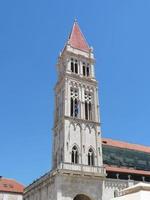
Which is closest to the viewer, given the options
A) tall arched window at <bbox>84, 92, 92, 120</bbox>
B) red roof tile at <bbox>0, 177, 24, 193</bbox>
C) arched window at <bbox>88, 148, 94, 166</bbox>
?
arched window at <bbox>88, 148, 94, 166</bbox>

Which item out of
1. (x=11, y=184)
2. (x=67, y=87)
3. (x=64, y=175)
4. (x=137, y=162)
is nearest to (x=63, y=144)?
(x=64, y=175)

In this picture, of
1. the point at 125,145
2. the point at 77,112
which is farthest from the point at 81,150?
the point at 125,145

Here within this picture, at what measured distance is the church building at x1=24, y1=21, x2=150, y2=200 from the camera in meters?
37.5

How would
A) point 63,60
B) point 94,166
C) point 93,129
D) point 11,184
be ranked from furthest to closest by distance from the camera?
point 11,184 → point 63,60 → point 93,129 → point 94,166

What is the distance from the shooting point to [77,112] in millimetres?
43625

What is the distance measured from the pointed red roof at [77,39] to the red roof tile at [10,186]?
28387mm

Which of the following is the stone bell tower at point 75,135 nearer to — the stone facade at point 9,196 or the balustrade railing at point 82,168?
the balustrade railing at point 82,168

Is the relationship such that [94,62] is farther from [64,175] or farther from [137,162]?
[64,175]

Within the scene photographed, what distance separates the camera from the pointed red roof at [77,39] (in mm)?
49250

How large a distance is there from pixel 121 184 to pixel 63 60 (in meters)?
20.0

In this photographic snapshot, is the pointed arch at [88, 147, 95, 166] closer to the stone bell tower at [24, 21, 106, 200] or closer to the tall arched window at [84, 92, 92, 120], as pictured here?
the stone bell tower at [24, 21, 106, 200]

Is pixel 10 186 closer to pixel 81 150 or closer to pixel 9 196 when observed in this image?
pixel 9 196

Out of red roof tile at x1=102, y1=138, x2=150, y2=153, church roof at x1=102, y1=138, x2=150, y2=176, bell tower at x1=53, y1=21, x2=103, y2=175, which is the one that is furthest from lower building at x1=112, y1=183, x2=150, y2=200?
red roof tile at x1=102, y1=138, x2=150, y2=153

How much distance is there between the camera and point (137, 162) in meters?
45.6
